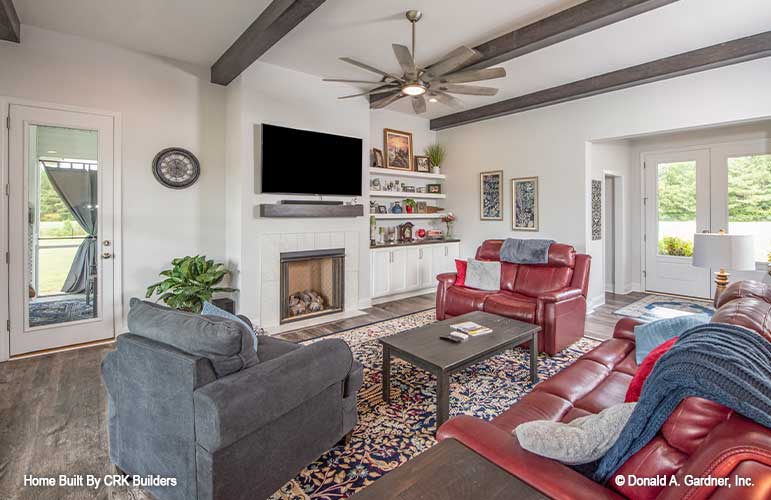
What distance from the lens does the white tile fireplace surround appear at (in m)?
4.41

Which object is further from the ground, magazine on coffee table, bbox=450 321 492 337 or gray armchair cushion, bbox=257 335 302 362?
magazine on coffee table, bbox=450 321 492 337

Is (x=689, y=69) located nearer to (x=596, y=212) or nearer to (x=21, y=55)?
(x=596, y=212)

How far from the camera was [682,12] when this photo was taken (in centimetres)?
320

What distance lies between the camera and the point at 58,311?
12.3ft

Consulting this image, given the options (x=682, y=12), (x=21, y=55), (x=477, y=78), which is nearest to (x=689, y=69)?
(x=682, y=12)

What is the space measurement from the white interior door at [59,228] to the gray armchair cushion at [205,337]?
2734 millimetres

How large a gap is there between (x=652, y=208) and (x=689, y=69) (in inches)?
107

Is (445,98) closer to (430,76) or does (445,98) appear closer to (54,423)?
(430,76)

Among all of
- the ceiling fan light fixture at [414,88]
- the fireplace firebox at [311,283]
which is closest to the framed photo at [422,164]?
the fireplace firebox at [311,283]

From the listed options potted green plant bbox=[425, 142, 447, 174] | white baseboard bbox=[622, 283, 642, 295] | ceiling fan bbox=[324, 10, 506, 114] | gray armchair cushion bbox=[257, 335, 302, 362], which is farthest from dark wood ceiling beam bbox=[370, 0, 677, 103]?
white baseboard bbox=[622, 283, 642, 295]

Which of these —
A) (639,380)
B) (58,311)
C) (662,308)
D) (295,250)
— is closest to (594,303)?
(662,308)

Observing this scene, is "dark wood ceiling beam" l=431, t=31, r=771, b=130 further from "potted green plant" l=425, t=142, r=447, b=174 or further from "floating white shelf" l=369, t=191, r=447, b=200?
"floating white shelf" l=369, t=191, r=447, b=200

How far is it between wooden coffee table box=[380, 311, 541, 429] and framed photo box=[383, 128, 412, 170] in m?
3.59

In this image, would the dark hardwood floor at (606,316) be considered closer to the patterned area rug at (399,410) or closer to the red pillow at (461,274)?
the patterned area rug at (399,410)
